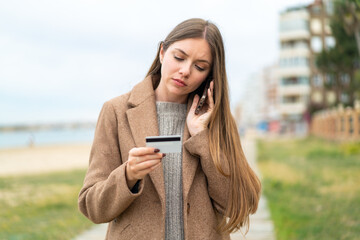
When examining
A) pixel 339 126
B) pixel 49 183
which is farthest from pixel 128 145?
pixel 339 126

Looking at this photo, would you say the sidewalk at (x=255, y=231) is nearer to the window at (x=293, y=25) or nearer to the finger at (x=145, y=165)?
the finger at (x=145, y=165)

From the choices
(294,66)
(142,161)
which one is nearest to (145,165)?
(142,161)

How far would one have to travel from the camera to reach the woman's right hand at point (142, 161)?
68.5 inches

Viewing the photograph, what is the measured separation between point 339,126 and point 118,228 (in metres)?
23.9

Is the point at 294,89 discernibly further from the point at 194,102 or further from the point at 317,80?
the point at 194,102

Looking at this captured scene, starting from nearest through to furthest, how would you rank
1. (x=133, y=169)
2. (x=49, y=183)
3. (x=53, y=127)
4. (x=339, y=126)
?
(x=133, y=169) < (x=49, y=183) < (x=339, y=126) < (x=53, y=127)

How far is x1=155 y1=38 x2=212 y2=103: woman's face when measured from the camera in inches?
84.4

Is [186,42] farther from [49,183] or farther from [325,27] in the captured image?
[325,27]

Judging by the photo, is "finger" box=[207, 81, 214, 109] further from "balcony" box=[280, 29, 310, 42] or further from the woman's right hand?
"balcony" box=[280, 29, 310, 42]

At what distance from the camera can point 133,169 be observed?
1812 millimetres

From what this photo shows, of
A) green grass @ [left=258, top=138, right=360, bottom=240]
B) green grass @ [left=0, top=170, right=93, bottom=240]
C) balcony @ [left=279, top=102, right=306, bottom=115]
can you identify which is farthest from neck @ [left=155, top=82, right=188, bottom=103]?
balcony @ [left=279, top=102, right=306, bottom=115]

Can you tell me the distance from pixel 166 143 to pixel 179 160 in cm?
46

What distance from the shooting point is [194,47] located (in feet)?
7.05

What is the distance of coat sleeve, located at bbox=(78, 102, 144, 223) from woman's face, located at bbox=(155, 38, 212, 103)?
0.35 m
